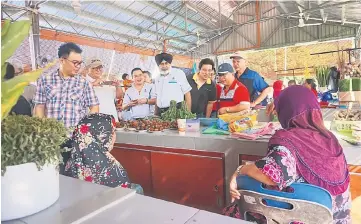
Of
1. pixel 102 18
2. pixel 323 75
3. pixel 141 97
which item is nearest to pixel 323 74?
pixel 323 75

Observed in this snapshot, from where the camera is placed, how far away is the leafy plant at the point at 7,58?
1.68ft

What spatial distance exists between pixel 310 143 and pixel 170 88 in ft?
7.15

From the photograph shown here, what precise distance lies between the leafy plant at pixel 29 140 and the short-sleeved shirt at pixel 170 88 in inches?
94.3

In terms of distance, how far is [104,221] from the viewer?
0.77 metres

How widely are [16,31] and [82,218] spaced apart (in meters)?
0.50

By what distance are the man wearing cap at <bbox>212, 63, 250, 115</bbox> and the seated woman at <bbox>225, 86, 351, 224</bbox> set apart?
1.27 m

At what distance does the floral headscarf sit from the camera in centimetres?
157

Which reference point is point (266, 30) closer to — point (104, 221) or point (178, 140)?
point (178, 140)

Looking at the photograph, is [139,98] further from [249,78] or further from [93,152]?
[93,152]

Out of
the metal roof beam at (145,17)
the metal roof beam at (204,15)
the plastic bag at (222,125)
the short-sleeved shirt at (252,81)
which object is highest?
the metal roof beam at (204,15)

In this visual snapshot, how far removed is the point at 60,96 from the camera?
2.43 meters

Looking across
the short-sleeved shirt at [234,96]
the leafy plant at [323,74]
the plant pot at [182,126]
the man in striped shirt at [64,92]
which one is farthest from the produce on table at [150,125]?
the leafy plant at [323,74]

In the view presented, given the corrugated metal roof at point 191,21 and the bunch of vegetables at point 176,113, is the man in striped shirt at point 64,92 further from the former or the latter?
the corrugated metal roof at point 191,21

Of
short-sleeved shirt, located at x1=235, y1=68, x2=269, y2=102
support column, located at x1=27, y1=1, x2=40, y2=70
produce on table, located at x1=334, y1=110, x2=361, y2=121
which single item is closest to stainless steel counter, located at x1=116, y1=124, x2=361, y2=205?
produce on table, located at x1=334, y1=110, x2=361, y2=121
